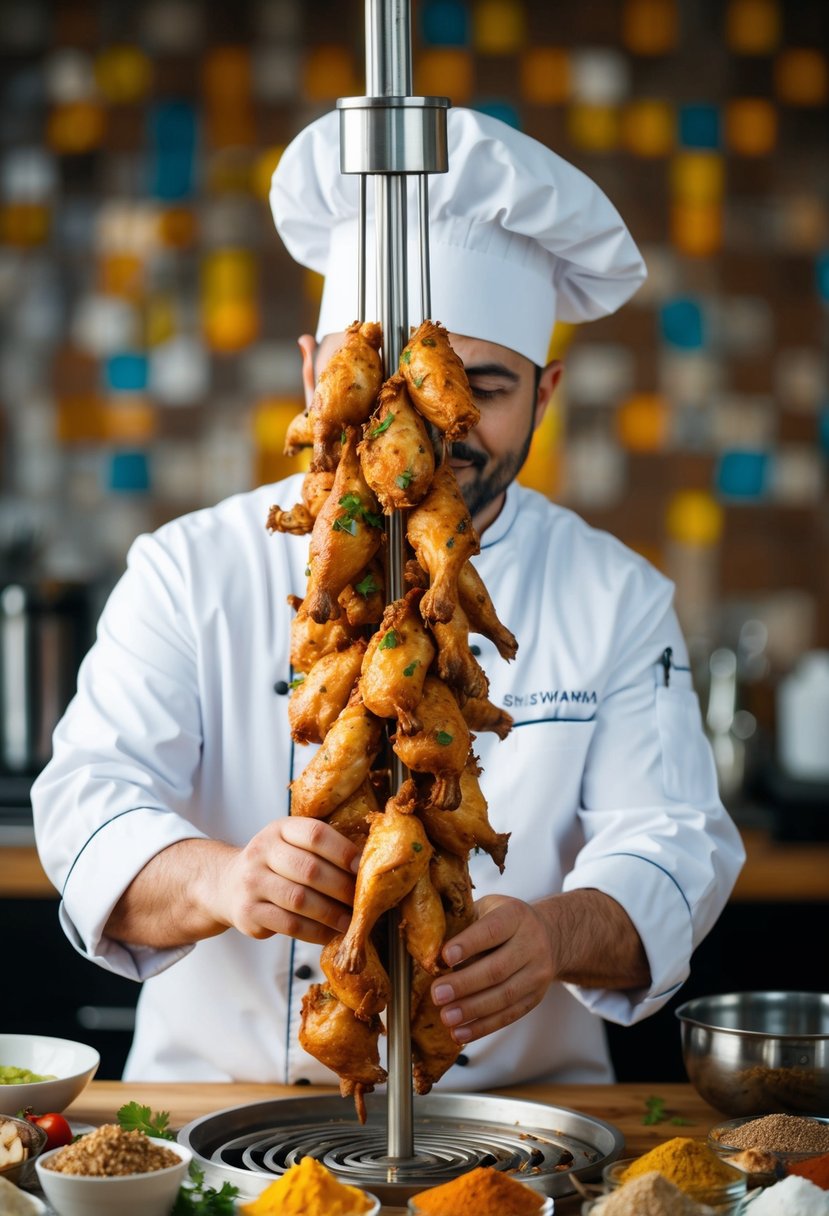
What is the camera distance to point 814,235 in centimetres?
397

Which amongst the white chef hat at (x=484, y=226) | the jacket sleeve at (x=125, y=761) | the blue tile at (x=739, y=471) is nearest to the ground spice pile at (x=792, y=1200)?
the jacket sleeve at (x=125, y=761)

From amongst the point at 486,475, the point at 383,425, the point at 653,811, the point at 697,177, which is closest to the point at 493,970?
the point at 383,425

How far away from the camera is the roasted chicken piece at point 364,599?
4.64 feet

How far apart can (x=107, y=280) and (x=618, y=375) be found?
53.9 inches

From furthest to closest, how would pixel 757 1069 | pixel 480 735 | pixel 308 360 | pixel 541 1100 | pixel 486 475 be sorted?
1. pixel 480 735
2. pixel 486 475
3. pixel 308 360
4. pixel 541 1100
5. pixel 757 1069

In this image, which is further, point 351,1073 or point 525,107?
point 525,107

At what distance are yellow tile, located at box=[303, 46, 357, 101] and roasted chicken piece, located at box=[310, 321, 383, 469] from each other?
2.80 m

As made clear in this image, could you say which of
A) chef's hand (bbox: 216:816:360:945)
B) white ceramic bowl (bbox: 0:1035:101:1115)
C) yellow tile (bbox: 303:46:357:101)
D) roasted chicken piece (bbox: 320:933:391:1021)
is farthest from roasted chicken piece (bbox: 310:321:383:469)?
yellow tile (bbox: 303:46:357:101)

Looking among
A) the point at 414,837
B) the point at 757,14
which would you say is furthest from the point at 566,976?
the point at 757,14

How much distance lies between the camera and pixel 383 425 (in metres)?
1.36

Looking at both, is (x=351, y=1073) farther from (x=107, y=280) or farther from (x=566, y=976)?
(x=107, y=280)

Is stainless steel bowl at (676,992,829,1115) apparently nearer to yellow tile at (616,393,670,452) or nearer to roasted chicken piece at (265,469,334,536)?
roasted chicken piece at (265,469,334,536)

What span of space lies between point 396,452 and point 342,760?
28cm

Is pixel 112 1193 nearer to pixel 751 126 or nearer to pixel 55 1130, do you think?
pixel 55 1130
